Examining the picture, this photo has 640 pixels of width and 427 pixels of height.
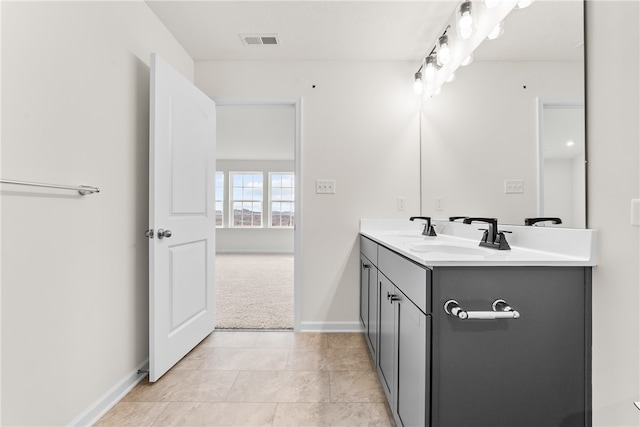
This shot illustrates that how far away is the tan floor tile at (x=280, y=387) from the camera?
163 centimetres

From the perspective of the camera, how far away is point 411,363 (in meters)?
1.09

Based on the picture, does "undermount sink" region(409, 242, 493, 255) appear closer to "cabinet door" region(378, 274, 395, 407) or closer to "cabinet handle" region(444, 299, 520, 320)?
"cabinet door" region(378, 274, 395, 407)

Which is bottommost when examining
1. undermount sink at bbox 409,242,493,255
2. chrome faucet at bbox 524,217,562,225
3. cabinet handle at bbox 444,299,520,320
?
cabinet handle at bbox 444,299,520,320

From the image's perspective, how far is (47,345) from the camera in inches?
47.8

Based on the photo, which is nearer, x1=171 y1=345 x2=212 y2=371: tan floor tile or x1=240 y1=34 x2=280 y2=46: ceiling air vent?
x1=171 y1=345 x2=212 y2=371: tan floor tile

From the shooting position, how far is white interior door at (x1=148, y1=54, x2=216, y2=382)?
1767mm

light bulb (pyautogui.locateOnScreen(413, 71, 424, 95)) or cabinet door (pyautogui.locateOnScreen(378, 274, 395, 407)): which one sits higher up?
light bulb (pyautogui.locateOnScreen(413, 71, 424, 95))

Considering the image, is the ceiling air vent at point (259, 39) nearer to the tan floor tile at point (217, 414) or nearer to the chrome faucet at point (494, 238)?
the chrome faucet at point (494, 238)

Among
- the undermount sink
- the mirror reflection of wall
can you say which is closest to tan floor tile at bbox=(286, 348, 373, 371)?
the undermount sink

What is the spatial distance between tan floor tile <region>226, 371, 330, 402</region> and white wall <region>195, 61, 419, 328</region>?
786 mm

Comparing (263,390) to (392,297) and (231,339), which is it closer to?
(231,339)

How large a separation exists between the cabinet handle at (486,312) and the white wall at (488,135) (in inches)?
25.6

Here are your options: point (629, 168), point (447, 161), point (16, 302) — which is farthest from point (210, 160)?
point (629, 168)

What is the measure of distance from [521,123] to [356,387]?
5.32ft
